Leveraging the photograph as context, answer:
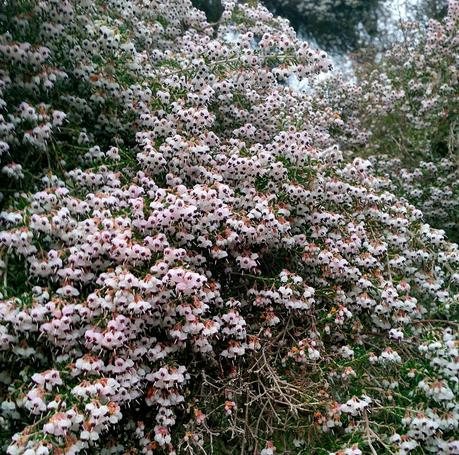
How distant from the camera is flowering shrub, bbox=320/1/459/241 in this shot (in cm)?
651

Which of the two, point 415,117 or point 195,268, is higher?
point 415,117

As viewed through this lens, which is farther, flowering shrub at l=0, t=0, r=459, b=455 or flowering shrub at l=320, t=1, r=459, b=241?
flowering shrub at l=320, t=1, r=459, b=241

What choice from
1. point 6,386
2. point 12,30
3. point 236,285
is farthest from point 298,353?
point 12,30

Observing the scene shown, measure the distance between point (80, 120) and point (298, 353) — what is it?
→ 7.30 feet

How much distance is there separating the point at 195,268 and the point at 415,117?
4907mm

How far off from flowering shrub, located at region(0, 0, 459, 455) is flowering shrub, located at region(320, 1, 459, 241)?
204 cm

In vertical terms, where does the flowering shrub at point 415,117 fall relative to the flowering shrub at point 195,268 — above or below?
above

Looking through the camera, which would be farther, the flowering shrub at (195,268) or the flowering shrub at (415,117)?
the flowering shrub at (415,117)

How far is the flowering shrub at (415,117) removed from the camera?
651 cm

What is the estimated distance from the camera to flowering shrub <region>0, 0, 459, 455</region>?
286 cm

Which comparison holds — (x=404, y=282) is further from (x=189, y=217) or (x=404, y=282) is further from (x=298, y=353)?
(x=189, y=217)

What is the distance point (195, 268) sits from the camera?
11.3ft

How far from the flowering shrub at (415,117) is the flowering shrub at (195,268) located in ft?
6.68

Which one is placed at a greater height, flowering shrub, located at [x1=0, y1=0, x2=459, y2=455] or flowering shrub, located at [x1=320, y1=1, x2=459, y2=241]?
flowering shrub, located at [x1=320, y1=1, x2=459, y2=241]
